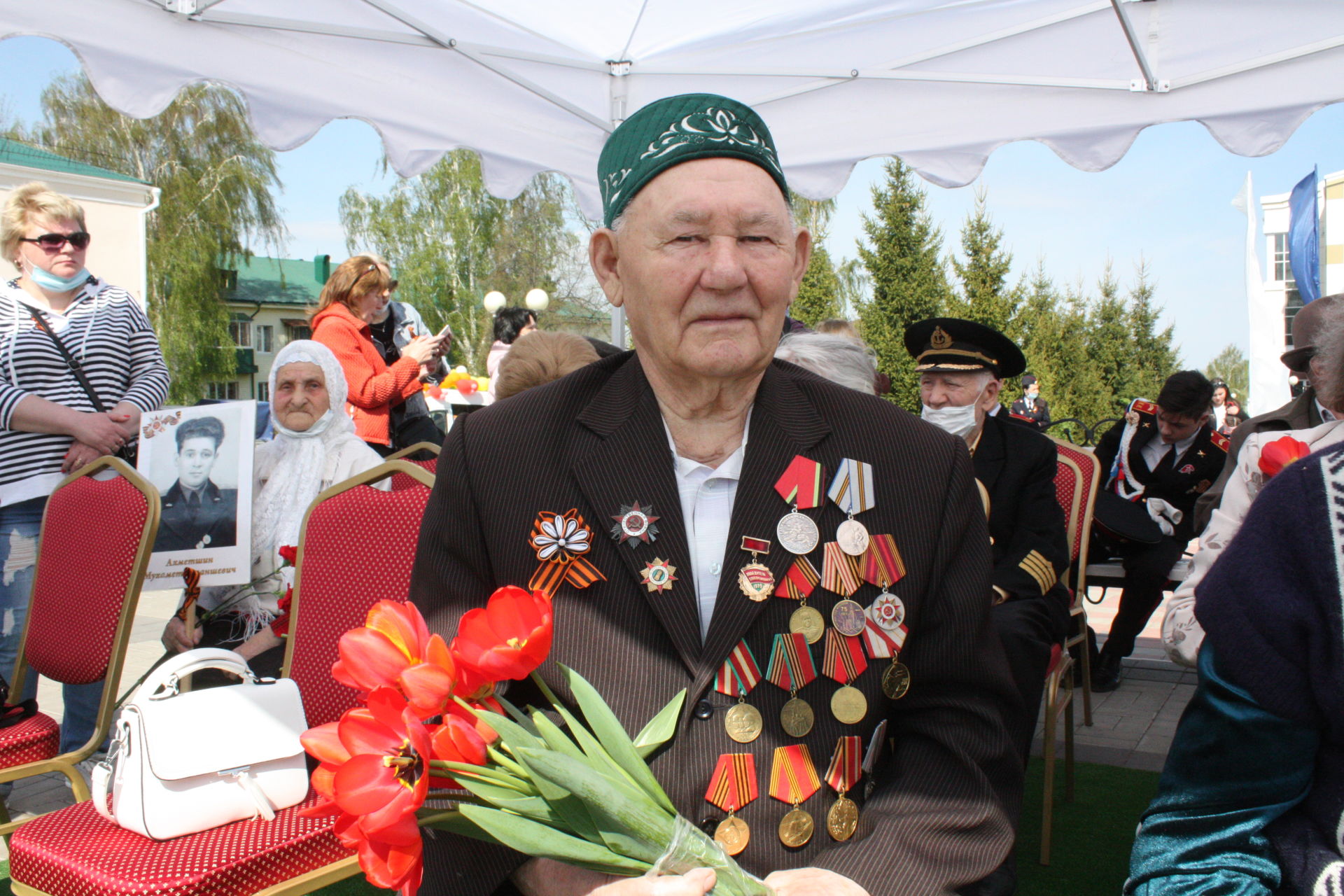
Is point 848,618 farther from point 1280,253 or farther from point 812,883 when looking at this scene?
point 1280,253

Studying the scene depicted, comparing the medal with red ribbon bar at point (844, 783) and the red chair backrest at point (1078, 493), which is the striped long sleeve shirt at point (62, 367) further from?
the red chair backrest at point (1078, 493)

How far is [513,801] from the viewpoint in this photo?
Answer: 3.17ft

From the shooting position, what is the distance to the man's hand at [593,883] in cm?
99

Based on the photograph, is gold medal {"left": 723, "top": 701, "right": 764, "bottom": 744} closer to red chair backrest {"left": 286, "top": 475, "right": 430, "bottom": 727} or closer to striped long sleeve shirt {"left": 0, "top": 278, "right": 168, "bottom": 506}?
red chair backrest {"left": 286, "top": 475, "right": 430, "bottom": 727}

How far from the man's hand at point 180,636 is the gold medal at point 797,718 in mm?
2614

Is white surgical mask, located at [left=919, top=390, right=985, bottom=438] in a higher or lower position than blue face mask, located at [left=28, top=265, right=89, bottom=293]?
lower

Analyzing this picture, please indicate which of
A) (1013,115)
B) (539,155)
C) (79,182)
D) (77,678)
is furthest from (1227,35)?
(79,182)

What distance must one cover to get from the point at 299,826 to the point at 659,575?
1295 mm

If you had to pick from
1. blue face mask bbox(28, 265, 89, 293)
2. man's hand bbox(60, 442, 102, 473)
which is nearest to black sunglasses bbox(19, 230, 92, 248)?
blue face mask bbox(28, 265, 89, 293)

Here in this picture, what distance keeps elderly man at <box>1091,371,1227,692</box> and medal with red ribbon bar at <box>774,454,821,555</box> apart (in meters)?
4.17

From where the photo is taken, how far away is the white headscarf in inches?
145

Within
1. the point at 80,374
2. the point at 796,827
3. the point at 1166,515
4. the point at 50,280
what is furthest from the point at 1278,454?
the point at 50,280

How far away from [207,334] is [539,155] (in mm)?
22851

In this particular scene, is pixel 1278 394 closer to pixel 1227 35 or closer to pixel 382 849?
pixel 1227 35
